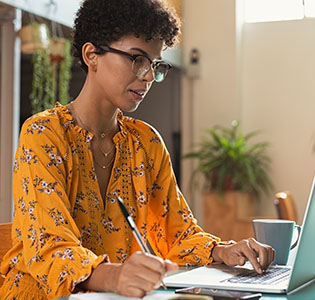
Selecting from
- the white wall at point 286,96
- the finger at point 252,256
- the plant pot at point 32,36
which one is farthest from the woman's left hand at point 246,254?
the white wall at point 286,96

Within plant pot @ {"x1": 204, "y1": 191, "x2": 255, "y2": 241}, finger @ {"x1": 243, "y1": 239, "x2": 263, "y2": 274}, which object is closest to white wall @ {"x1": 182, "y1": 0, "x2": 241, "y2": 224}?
plant pot @ {"x1": 204, "y1": 191, "x2": 255, "y2": 241}

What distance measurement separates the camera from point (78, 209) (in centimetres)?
141

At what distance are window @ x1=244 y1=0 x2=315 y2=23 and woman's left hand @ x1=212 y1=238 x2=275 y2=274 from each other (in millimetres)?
5236

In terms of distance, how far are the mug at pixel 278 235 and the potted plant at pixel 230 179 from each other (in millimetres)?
4237

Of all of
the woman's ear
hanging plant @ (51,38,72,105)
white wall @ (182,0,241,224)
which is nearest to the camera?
the woman's ear

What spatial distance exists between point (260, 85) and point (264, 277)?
5375mm

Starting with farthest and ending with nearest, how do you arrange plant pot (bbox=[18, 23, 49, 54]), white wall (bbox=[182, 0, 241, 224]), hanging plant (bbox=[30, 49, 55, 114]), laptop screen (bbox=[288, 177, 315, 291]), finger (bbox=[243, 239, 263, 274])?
white wall (bbox=[182, 0, 241, 224]) < hanging plant (bbox=[30, 49, 55, 114]) < plant pot (bbox=[18, 23, 49, 54]) < finger (bbox=[243, 239, 263, 274]) < laptop screen (bbox=[288, 177, 315, 291])

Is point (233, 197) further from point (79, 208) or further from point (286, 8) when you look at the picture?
point (79, 208)

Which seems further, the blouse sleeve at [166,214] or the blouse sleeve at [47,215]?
the blouse sleeve at [166,214]

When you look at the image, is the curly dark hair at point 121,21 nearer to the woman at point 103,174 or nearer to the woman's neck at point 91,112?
the woman at point 103,174

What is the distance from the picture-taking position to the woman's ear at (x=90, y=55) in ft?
4.91

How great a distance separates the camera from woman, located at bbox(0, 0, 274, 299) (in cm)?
121

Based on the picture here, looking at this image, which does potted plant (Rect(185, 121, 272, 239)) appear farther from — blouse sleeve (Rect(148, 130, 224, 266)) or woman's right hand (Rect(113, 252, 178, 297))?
woman's right hand (Rect(113, 252, 178, 297))

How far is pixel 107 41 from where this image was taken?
4.80ft
